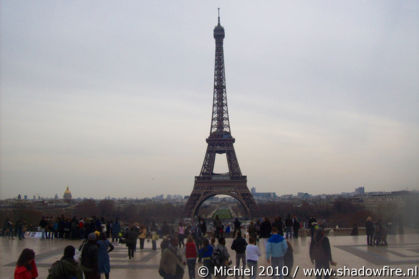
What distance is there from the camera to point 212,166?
209 feet

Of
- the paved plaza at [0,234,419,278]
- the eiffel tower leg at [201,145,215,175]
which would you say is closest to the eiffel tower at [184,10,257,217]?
the eiffel tower leg at [201,145,215,175]

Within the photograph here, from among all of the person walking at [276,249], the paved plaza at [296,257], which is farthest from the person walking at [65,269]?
the paved plaza at [296,257]

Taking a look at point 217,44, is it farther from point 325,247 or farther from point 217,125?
point 325,247

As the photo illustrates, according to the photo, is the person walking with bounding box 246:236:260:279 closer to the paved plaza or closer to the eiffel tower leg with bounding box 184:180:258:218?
the paved plaza

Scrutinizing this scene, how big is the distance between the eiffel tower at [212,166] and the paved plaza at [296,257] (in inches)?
1616

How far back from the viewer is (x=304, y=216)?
79.5 m

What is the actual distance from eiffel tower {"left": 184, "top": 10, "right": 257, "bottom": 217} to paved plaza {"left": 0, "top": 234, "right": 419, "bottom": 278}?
41.1 m

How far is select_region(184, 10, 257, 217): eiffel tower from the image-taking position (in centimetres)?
6109

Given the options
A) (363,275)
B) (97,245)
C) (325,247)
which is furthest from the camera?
(363,275)

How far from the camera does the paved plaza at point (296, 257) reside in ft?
42.7

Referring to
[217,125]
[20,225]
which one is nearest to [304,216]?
[217,125]

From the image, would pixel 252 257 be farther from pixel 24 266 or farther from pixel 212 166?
pixel 212 166

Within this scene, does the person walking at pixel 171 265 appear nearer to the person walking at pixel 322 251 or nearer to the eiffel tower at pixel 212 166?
the person walking at pixel 322 251

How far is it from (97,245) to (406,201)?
18.9 m
